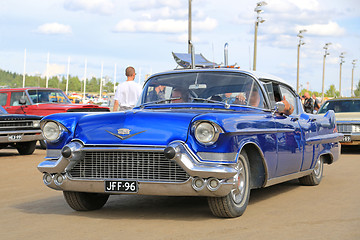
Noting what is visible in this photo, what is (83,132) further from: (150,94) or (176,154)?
(150,94)

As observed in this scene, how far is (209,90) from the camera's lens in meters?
7.68

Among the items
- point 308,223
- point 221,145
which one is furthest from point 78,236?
point 308,223

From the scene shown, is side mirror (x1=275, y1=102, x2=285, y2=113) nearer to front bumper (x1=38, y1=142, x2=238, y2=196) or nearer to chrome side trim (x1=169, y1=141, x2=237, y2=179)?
→ front bumper (x1=38, y1=142, x2=238, y2=196)

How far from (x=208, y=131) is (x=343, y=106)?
12.4 m

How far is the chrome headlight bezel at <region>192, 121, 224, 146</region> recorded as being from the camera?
6082mm

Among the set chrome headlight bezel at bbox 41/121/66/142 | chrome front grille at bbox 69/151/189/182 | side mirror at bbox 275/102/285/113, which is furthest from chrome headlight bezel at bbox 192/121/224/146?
side mirror at bbox 275/102/285/113

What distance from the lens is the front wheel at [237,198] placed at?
6309 mm

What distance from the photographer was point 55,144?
263 inches

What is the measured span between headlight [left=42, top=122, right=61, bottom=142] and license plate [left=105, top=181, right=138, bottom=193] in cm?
81

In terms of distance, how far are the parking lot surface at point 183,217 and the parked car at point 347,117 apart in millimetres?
7024

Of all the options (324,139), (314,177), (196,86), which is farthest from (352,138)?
(196,86)

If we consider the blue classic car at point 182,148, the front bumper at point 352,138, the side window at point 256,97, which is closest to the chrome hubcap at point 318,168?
the blue classic car at point 182,148

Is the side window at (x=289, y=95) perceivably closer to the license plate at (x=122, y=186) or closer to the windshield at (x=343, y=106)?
the license plate at (x=122, y=186)

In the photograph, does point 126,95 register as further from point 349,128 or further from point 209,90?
point 349,128
